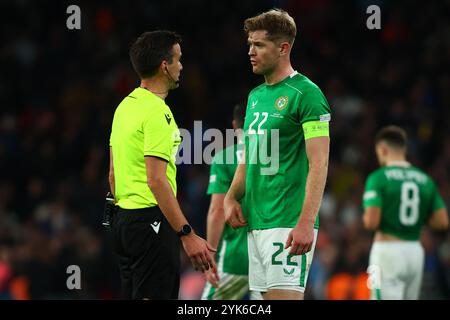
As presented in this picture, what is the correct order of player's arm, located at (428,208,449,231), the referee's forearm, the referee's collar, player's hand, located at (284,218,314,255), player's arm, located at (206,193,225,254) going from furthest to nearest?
player's arm, located at (428,208,449,231) < player's arm, located at (206,193,225,254) < the referee's collar < the referee's forearm < player's hand, located at (284,218,314,255)

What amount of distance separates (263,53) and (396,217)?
133 inches

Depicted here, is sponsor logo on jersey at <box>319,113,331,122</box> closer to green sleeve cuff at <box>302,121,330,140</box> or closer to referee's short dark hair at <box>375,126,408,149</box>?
green sleeve cuff at <box>302,121,330,140</box>

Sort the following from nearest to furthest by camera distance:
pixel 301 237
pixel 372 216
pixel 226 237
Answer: pixel 301 237 < pixel 226 237 < pixel 372 216

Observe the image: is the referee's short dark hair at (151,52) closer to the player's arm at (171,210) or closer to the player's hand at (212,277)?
the player's arm at (171,210)

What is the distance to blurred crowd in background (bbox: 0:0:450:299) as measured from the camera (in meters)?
11.1

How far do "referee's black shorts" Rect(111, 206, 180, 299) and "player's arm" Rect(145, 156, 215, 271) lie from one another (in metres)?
0.15

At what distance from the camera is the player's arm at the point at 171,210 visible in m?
5.18

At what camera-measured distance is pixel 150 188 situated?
17.1 ft

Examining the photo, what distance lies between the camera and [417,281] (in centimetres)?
857

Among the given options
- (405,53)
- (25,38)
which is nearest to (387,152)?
(405,53)

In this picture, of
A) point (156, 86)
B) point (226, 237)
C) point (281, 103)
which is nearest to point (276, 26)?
point (281, 103)

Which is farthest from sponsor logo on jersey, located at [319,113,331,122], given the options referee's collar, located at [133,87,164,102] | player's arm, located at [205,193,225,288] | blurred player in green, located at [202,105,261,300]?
player's arm, located at [205,193,225,288]

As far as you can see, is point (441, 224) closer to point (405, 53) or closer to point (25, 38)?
point (405, 53)

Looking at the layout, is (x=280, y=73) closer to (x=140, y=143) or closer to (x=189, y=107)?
(x=140, y=143)
